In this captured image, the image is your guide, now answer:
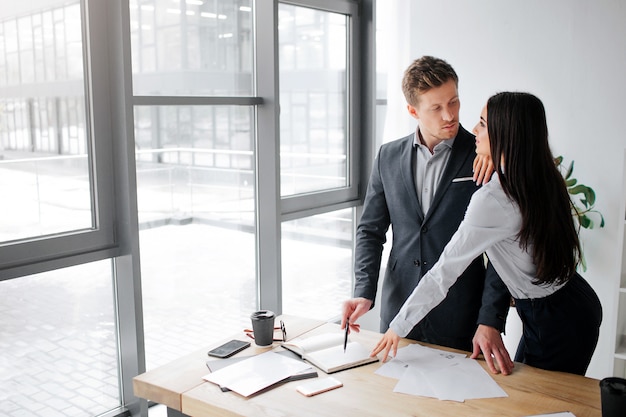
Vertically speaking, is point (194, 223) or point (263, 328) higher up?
point (194, 223)

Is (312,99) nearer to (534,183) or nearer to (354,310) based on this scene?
(354,310)

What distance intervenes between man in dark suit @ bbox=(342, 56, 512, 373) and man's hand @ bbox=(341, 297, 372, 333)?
0.03 m

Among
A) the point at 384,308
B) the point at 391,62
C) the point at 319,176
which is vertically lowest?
the point at 384,308

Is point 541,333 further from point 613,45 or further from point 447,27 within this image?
point 447,27

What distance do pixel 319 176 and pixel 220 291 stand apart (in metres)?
0.97

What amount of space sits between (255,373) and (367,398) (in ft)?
1.16

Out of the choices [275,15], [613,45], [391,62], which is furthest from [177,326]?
[613,45]

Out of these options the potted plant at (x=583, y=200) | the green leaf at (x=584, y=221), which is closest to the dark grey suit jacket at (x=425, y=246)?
the potted plant at (x=583, y=200)

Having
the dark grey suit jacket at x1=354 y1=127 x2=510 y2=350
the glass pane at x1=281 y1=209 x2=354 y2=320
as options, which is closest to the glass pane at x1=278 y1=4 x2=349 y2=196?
the glass pane at x1=281 y1=209 x2=354 y2=320

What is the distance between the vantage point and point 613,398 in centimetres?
143

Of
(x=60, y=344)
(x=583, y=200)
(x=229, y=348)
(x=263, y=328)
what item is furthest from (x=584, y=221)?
(x=60, y=344)

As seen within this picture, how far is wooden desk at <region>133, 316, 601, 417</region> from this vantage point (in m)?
1.60

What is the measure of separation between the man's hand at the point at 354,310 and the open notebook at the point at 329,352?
0.06 m

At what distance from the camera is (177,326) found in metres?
3.01
